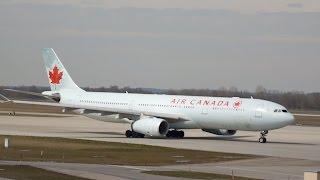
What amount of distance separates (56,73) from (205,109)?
1865cm

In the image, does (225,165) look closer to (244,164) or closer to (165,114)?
(244,164)

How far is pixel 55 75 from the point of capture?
74.3 m

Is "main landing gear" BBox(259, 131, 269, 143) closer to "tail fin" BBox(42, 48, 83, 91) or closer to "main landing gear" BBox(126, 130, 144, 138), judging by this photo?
"main landing gear" BBox(126, 130, 144, 138)

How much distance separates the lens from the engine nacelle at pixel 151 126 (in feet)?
200

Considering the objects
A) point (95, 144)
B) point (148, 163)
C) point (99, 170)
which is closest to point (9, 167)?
point (99, 170)

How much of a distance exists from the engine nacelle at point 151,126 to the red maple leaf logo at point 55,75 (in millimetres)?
14374

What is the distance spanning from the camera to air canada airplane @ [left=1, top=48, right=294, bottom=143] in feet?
194

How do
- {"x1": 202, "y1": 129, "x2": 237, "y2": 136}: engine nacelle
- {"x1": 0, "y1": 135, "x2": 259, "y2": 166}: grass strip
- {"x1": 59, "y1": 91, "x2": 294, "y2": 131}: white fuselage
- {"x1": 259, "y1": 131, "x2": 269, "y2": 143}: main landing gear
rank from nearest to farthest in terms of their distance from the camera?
{"x1": 0, "y1": 135, "x2": 259, "y2": 166}: grass strip < {"x1": 59, "y1": 91, "x2": 294, "y2": 131}: white fuselage < {"x1": 259, "y1": 131, "x2": 269, "y2": 143}: main landing gear < {"x1": 202, "y1": 129, "x2": 237, "y2": 136}: engine nacelle

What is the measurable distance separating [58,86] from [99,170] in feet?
133

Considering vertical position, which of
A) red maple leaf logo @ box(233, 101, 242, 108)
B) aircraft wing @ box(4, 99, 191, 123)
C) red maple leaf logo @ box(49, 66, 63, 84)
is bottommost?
aircraft wing @ box(4, 99, 191, 123)

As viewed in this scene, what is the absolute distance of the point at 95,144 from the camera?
53.2m

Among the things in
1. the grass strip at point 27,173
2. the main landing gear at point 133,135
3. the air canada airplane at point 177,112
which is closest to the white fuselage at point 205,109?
the air canada airplane at point 177,112

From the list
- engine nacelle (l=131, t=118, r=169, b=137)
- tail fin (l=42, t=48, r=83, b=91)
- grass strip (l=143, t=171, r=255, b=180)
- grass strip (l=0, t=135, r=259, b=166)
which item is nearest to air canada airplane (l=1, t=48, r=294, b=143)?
engine nacelle (l=131, t=118, r=169, b=137)

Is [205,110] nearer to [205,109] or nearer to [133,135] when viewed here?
[205,109]
